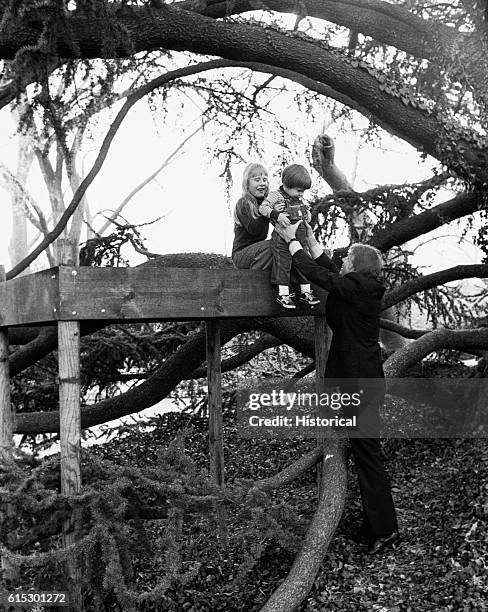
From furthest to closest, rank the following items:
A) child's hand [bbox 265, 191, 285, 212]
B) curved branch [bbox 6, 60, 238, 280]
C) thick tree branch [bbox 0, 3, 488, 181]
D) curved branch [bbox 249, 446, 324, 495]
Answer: curved branch [bbox 6, 60, 238, 280], thick tree branch [bbox 0, 3, 488, 181], child's hand [bbox 265, 191, 285, 212], curved branch [bbox 249, 446, 324, 495]

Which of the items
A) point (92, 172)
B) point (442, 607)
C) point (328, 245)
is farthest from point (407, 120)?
point (442, 607)

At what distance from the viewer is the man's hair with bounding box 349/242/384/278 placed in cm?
443

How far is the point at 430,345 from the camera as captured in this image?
592 cm

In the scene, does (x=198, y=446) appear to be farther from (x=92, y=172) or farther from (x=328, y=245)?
(x=92, y=172)

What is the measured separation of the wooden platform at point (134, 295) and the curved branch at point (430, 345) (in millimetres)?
1399

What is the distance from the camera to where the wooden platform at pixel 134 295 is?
3.63 meters

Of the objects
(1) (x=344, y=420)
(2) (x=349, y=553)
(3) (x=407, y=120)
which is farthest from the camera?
(3) (x=407, y=120)

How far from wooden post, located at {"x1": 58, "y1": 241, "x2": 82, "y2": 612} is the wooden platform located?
127 millimetres

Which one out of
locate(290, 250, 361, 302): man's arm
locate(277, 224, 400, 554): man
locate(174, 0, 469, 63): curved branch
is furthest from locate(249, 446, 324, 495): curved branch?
locate(174, 0, 469, 63): curved branch

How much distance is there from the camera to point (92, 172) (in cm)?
664

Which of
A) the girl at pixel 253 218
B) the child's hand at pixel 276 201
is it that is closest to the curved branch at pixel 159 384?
the girl at pixel 253 218

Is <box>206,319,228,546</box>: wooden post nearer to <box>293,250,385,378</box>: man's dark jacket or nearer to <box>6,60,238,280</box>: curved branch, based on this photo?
<box>293,250,385,378</box>: man's dark jacket

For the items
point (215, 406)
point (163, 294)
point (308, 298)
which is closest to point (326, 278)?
point (308, 298)

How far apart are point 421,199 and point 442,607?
4281 millimetres
